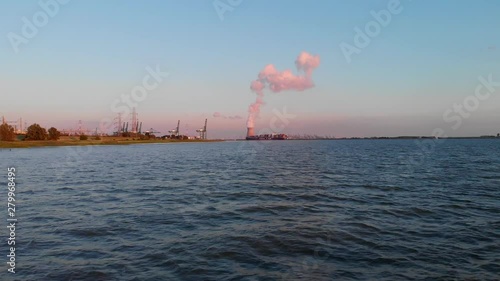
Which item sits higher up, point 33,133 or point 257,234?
point 33,133

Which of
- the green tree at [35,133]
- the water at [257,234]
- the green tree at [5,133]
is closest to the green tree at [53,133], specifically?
the green tree at [35,133]

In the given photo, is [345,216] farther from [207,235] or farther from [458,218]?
[207,235]

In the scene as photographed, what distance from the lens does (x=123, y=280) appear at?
475 inches

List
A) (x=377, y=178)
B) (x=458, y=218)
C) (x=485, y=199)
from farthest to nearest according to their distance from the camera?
(x=377, y=178) < (x=485, y=199) < (x=458, y=218)

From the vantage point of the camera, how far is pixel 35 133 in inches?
6777

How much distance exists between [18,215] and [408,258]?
2283 centimetres

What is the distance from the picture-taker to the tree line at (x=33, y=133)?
153000 mm

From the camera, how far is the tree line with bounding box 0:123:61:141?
153000mm

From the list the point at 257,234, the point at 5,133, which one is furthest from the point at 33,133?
the point at 257,234

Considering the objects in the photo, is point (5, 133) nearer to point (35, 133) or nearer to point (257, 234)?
point (35, 133)

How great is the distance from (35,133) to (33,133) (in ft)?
2.81

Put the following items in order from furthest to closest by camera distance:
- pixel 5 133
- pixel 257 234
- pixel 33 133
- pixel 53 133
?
pixel 53 133 < pixel 33 133 < pixel 5 133 < pixel 257 234

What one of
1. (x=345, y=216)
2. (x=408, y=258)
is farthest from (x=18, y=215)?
(x=408, y=258)

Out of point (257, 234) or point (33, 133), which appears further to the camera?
point (33, 133)
